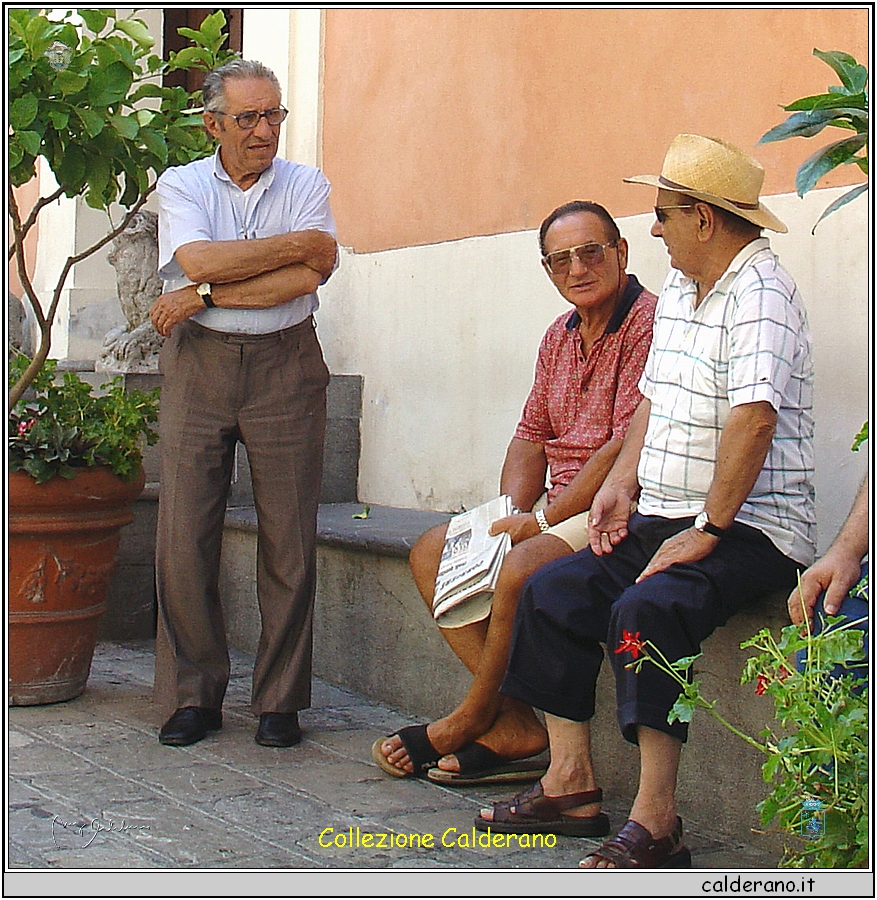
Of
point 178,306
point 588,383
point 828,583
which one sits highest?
point 178,306

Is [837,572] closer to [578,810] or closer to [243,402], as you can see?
[578,810]

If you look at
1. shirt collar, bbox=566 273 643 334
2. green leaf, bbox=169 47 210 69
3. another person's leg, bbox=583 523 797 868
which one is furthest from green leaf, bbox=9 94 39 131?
another person's leg, bbox=583 523 797 868

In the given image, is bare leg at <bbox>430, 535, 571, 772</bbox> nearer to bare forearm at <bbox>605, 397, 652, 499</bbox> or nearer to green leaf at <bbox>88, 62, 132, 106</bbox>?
bare forearm at <bbox>605, 397, 652, 499</bbox>

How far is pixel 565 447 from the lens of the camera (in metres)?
3.83

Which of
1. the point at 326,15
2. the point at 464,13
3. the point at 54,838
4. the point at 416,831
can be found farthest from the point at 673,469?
the point at 326,15

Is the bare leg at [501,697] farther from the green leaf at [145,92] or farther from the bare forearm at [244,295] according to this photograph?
the green leaf at [145,92]

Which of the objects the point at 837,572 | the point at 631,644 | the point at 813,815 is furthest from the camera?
the point at 631,644

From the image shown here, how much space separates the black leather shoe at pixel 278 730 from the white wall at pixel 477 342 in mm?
1409

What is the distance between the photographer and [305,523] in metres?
4.22

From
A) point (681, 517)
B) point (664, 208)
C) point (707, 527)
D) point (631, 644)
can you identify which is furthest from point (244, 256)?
point (631, 644)

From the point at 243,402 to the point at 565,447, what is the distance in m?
1.05

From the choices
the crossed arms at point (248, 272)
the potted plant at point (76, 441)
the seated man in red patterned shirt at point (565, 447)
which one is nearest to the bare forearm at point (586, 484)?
the seated man in red patterned shirt at point (565, 447)

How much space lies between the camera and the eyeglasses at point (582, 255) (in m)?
3.69

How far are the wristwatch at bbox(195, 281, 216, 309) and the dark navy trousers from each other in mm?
1403
